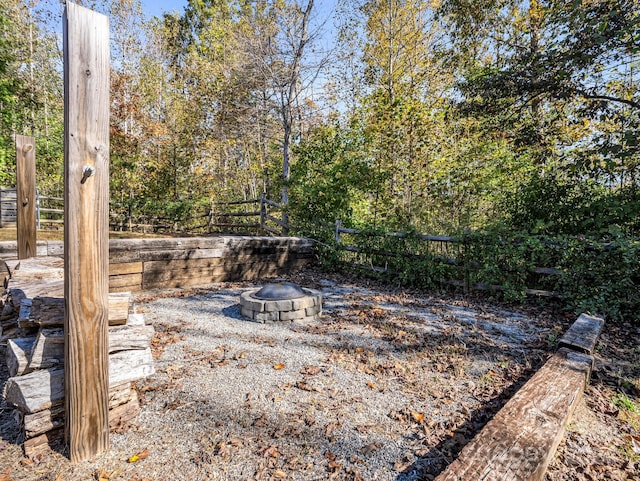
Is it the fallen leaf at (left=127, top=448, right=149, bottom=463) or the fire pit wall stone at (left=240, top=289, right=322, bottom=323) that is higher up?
the fire pit wall stone at (left=240, top=289, right=322, bottom=323)

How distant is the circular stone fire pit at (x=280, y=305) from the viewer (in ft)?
13.6

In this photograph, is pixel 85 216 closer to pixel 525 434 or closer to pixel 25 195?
pixel 525 434

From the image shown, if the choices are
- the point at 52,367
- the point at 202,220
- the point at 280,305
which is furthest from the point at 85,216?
the point at 202,220

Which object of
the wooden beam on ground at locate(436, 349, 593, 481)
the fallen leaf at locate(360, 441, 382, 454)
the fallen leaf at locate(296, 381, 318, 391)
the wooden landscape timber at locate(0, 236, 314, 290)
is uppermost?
the wooden landscape timber at locate(0, 236, 314, 290)

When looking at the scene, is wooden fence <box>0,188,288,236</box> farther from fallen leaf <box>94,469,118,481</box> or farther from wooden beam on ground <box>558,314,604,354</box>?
fallen leaf <box>94,469,118,481</box>

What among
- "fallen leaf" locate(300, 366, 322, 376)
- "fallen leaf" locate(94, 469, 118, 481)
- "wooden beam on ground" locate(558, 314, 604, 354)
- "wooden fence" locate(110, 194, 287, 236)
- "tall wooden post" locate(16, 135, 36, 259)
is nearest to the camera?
"fallen leaf" locate(94, 469, 118, 481)

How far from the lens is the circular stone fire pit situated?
4.15 meters

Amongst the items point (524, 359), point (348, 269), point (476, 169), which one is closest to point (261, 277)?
point (348, 269)

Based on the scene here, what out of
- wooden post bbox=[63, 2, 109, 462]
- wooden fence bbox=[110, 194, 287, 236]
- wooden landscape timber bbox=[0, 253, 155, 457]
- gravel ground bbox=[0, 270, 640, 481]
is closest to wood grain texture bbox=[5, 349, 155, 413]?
wooden landscape timber bbox=[0, 253, 155, 457]

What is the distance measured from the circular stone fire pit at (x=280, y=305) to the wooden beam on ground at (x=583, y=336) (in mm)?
2550

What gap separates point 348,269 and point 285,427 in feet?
16.7

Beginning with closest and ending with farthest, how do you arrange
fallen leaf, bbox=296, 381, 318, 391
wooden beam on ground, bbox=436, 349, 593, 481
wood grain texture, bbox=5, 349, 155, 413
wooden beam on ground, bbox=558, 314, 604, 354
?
1. wooden beam on ground, bbox=436, 349, 593, 481
2. wood grain texture, bbox=5, 349, 155, 413
3. fallen leaf, bbox=296, 381, 318, 391
4. wooden beam on ground, bbox=558, 314, 604, 354

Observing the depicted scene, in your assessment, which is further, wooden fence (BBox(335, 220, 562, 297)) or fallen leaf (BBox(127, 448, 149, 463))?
wooden fence (BBox(335, 220, 562, 297))

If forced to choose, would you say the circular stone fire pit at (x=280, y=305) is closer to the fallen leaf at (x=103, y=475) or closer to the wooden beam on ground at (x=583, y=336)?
the fallen leaf at (x=103, y=475)
